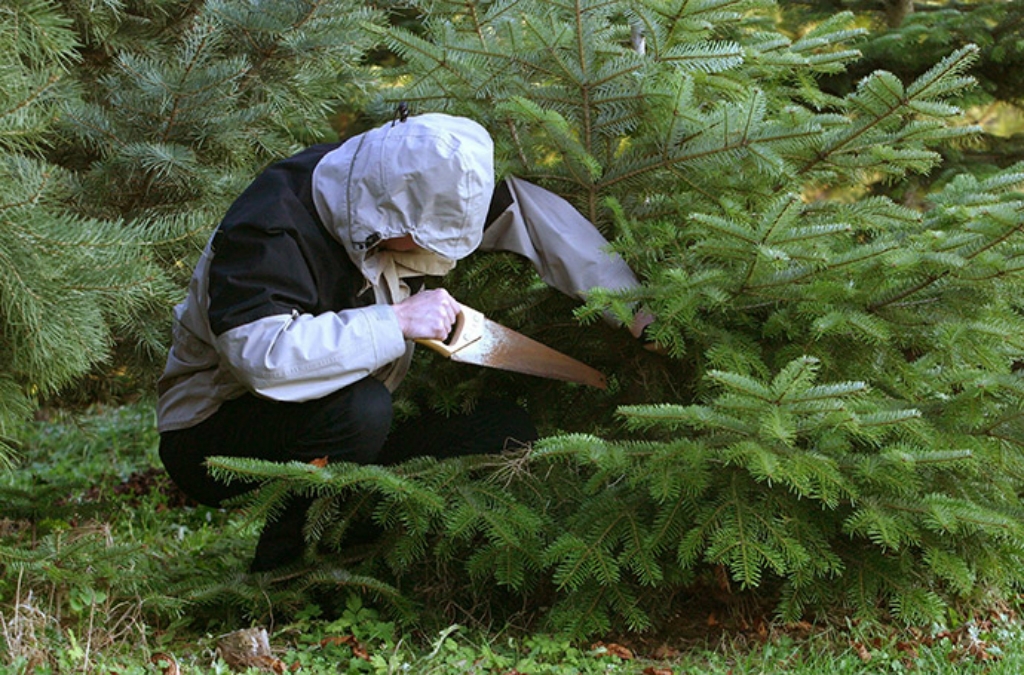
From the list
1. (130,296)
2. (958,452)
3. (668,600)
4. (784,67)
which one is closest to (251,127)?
(130,296)

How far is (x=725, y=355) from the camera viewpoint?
2795 millimetres

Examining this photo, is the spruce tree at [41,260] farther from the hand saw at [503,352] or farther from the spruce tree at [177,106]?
the hand saw at [503,352]

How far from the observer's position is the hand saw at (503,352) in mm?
2982

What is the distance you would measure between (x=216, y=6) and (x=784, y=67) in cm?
201

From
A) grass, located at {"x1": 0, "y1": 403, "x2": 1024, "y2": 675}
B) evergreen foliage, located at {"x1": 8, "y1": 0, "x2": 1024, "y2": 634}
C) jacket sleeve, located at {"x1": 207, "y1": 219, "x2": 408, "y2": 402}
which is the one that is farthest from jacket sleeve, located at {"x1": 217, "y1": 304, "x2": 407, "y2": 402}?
grass, located at {"x1": 0, "y1": 403, "x2": 1024, "y2": 675}

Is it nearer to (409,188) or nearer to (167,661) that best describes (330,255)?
(409,188)

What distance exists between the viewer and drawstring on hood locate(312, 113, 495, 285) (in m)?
2.71

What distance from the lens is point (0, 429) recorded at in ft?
9.68

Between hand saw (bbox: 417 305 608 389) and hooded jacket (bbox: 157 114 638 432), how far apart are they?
0.57 feet

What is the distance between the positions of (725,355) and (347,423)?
1.06 metres

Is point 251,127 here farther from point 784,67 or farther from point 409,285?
point 784,67

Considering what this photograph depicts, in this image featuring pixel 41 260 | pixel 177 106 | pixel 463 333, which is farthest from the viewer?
pixel 177 106

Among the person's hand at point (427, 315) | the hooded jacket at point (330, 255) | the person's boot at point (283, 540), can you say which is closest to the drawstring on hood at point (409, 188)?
the hooded jacket at point (330, 255)

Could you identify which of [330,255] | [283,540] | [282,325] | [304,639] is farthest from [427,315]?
[304,639]
